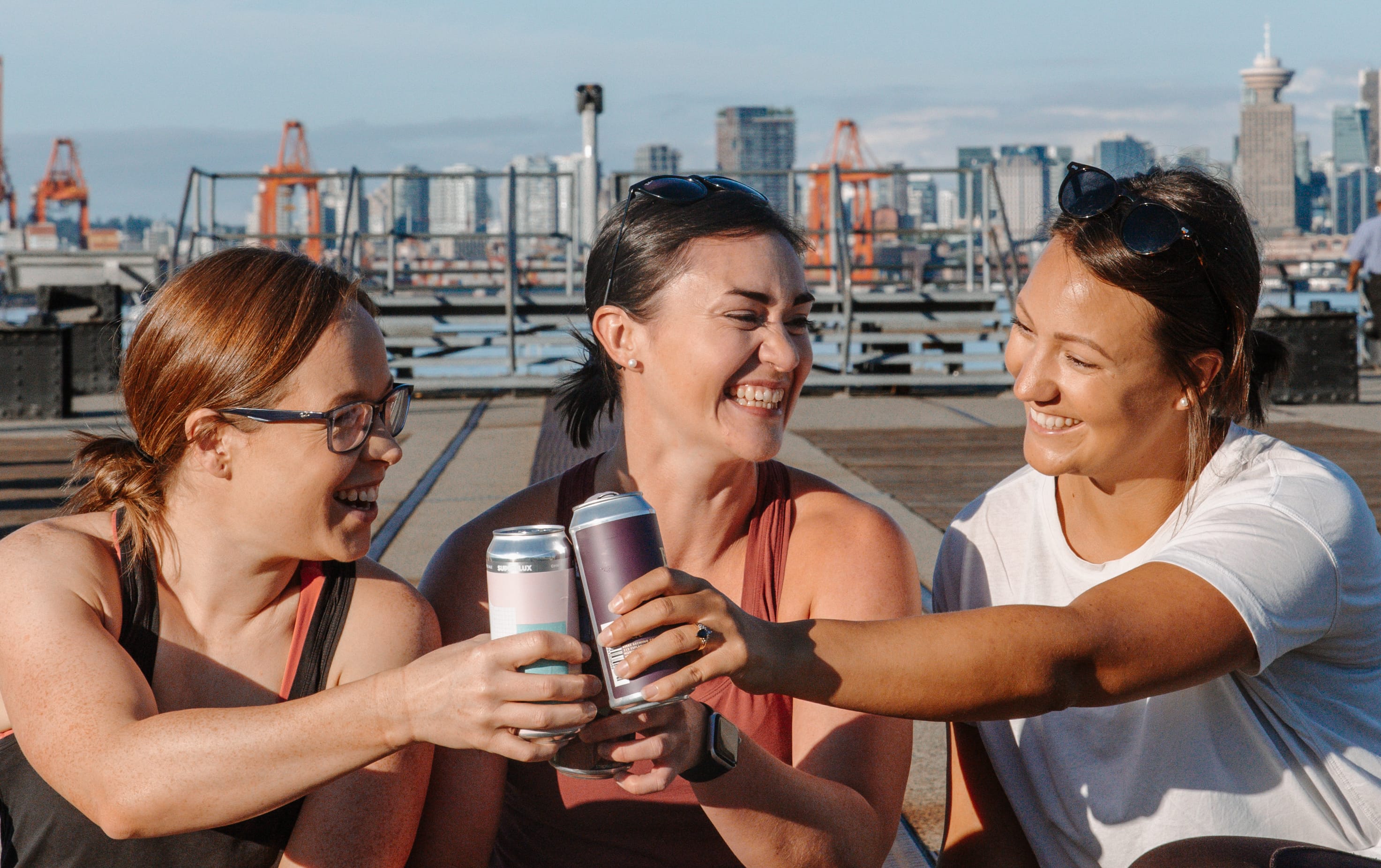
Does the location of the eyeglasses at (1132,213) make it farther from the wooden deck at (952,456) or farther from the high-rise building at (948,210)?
the high-rise building at (948,210)

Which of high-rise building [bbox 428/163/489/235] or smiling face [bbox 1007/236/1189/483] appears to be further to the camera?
high-rise building [bbox 428/163/489/235]

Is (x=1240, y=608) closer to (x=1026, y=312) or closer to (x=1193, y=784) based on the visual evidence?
(x=1193, y=784)

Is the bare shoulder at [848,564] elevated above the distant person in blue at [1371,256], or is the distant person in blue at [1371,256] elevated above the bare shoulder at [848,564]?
the distant person in blue at [1371,256]

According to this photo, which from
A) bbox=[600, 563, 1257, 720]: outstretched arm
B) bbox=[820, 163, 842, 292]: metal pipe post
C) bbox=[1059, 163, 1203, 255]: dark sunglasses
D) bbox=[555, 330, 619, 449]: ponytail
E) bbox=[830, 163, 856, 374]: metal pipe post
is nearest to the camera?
bbox=[600, 563, 1257, 720]: outstretched arm

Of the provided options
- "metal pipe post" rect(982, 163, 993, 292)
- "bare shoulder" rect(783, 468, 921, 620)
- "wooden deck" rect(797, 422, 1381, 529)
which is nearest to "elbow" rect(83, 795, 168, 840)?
"bare shoulder" rect(783, 468, 921, 620)

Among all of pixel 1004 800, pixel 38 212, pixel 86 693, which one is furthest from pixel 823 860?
pixel 38 212

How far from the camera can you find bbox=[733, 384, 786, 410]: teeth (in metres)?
2.02

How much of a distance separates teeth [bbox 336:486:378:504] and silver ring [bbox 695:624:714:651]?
627 mm

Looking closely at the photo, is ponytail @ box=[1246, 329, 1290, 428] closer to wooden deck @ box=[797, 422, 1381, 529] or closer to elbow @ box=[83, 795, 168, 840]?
elbow @ box=[83, 795, 168, 840]

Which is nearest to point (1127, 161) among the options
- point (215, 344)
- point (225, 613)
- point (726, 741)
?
point (726, 741)

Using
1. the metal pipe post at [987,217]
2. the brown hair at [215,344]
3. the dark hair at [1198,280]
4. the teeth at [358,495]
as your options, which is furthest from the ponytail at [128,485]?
the metal pipe post at [987,217]

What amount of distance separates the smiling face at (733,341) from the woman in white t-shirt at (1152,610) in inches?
15.1

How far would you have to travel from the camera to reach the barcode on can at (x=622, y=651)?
1326 millimetres

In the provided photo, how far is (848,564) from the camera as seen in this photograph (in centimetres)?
196
